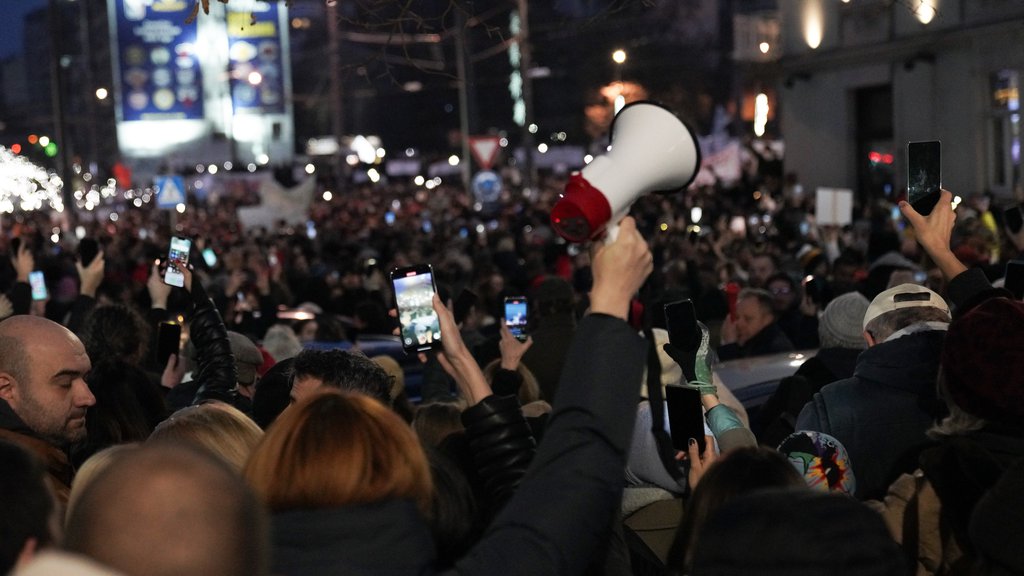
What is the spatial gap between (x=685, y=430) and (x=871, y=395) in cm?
129

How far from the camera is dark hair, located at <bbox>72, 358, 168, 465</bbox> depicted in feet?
16.4

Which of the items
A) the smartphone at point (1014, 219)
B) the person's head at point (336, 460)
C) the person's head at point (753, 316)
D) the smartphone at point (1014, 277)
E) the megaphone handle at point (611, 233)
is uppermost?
the megaphone handle at point (611, 233)

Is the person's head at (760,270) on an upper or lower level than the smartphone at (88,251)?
lower

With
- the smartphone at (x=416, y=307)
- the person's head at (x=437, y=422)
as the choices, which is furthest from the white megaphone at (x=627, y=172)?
the smartphone at (x=416, y=307)

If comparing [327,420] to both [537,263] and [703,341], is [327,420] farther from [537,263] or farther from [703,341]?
[537,263]

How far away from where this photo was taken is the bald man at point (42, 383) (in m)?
4.40

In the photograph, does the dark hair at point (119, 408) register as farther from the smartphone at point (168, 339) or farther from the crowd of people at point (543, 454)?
the smartphone at point (168, 339)

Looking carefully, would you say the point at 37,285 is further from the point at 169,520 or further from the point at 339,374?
the point at 169,520

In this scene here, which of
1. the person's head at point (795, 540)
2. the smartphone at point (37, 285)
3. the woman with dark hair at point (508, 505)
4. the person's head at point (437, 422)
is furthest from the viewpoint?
the smartphone at point (37, 285)

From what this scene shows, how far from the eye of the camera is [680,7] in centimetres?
4803

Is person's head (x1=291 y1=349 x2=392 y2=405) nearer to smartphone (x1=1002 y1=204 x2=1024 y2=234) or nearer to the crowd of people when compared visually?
the crowd of people

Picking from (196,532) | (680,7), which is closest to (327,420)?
(196,532)

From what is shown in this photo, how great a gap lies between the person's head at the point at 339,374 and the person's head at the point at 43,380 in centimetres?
71

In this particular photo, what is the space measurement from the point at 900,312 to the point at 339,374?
2006mm
